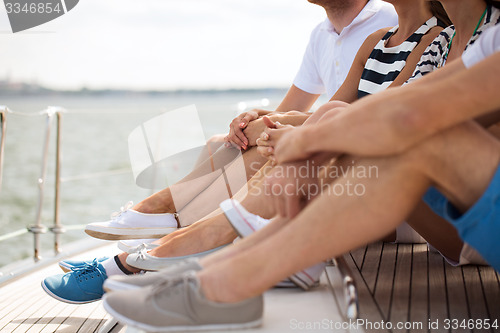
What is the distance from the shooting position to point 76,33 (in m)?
25.4

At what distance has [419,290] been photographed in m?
1.36

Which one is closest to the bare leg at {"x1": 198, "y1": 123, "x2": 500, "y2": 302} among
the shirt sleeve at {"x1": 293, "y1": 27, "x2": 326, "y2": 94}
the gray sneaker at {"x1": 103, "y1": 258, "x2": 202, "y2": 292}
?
the gray sneaker at {"x1": 103, "y1": 258, "x2": 202, "y2": 292}

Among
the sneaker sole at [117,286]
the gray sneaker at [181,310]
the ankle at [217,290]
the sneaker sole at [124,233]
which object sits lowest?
the sneaker sole at [124,233]

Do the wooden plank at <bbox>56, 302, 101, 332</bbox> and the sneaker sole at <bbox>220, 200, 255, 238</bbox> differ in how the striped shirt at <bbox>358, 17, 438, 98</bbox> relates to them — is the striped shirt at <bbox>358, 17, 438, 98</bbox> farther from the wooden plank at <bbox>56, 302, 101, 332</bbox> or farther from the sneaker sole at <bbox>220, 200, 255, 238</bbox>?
the wooden plank at <bbox>56, 302, 101, 332</bbox>

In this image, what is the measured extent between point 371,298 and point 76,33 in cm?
2634

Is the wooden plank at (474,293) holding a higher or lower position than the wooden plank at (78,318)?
higher

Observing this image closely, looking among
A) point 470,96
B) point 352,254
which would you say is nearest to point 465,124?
point 470,96

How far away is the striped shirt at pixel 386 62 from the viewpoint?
198 cm

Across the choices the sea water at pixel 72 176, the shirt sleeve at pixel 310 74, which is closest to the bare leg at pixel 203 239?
the shirt sleeve at pixel 310 74

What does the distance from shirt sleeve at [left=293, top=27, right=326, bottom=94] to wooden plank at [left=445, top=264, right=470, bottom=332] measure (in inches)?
57.2

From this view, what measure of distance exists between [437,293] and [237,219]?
0.53 meters

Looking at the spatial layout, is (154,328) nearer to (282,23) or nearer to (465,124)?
(465,124)

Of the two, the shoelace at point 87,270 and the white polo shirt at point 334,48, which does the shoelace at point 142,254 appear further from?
the white polo shirt at point 334,48

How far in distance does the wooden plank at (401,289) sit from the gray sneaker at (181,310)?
336mm
